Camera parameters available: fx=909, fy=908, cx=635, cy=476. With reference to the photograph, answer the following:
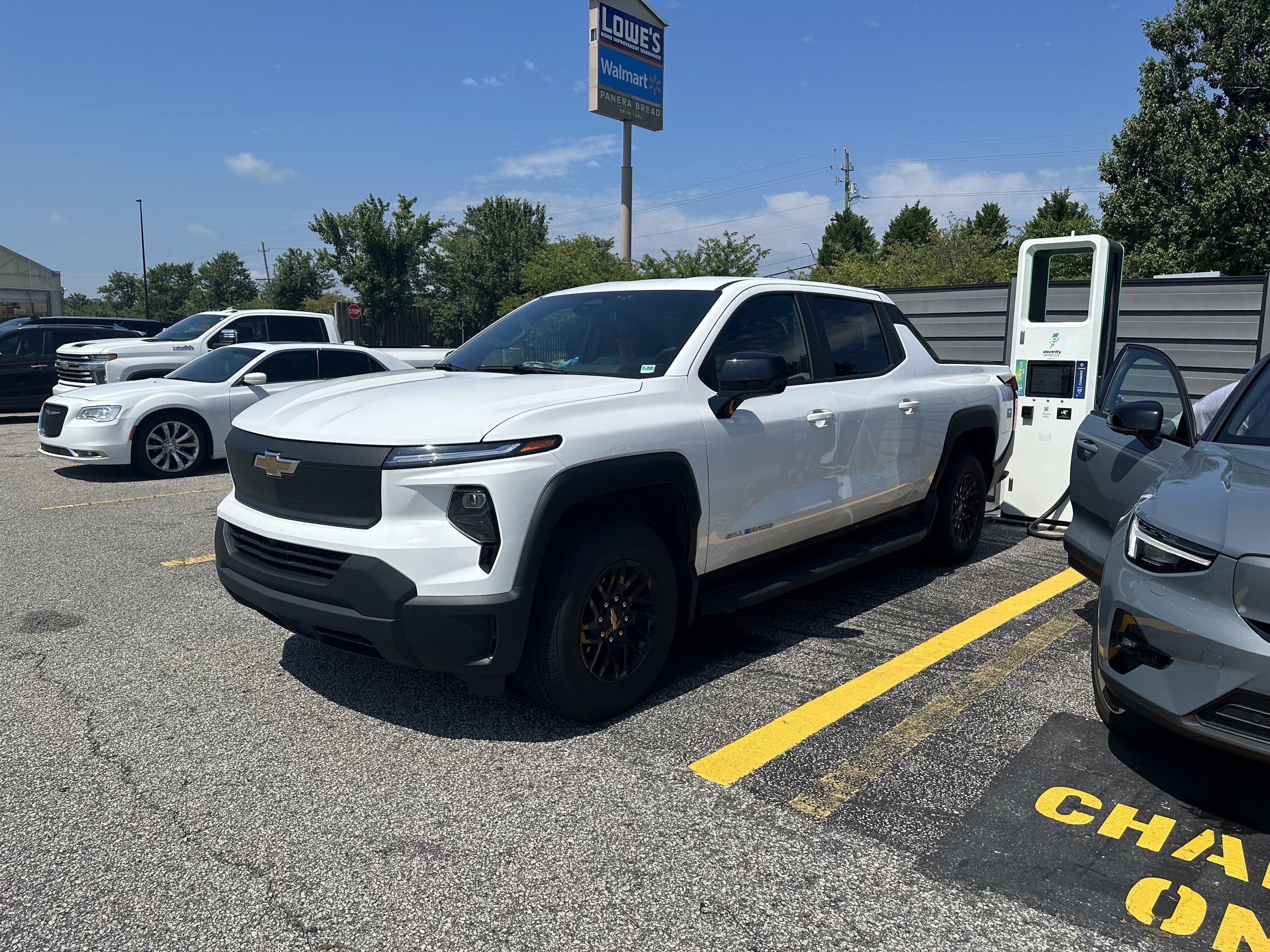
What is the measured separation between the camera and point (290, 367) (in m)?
10.7

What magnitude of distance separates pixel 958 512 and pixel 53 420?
914cm

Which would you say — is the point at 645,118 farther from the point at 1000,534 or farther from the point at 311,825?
the point at 311,825

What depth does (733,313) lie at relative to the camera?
4.20 metres

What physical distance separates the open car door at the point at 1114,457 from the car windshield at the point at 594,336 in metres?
1.98

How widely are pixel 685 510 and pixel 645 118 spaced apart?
25.6 m

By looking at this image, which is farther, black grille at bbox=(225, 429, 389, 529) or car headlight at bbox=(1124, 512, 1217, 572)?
black grille at bbox=(225, 429, 389, 529)

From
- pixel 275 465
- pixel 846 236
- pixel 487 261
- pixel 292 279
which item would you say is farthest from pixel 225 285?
pixel 275 465

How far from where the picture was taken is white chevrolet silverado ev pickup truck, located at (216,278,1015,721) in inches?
122

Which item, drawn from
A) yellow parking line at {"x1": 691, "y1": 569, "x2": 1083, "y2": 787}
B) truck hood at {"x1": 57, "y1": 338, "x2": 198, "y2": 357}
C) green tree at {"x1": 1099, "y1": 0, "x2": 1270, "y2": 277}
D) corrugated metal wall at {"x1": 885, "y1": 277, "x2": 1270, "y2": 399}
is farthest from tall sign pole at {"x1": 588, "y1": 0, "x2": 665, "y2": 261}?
yellow parking line at {"x1": 691, "y1": 569, "x2": 1083, "y2": 787}

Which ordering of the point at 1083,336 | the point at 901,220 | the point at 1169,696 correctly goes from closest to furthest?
the point at 1169,696
the point at 1083,336
the point at 901,220

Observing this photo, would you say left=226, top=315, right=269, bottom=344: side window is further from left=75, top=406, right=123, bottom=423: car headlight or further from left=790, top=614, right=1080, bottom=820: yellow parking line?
left=790, top=614, right=1080, bottom=820: yellow parking line

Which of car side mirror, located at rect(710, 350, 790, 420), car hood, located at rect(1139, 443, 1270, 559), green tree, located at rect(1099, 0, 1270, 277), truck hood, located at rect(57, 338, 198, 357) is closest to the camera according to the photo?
car hood, located at rect(1139, 443, 1270, 559)

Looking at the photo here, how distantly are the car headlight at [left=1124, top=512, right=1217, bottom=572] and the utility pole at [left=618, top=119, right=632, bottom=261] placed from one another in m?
24.9

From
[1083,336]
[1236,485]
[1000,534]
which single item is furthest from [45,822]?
[1083,336]
